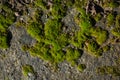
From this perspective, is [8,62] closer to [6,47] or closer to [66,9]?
[6,47]

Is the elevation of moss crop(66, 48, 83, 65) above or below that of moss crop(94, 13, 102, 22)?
below

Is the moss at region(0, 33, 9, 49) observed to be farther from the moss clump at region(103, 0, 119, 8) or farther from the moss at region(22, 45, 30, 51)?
the moss clump at region(103, 0, 119, 8)

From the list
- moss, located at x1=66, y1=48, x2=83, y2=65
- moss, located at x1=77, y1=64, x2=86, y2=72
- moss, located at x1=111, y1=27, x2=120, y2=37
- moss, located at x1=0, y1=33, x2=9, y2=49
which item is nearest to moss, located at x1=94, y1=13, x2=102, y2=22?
moss, located at x1=111, y1=27, x2=120, y2=37

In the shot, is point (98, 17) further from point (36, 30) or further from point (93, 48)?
point (36, 30)

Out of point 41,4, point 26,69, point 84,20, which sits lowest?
point 26,69

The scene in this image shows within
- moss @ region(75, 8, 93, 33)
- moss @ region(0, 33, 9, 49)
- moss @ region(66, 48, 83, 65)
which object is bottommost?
moss @ region(66, 48, 83, 65)

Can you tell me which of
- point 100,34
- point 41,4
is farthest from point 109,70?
point 41,4

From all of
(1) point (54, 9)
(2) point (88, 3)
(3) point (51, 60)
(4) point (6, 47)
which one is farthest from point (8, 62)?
(2) point (88, 3)
